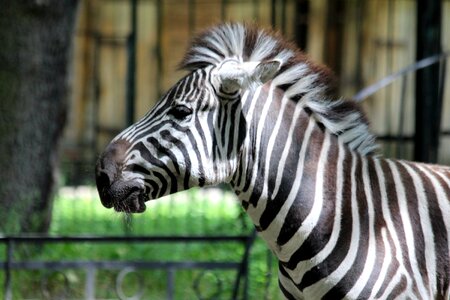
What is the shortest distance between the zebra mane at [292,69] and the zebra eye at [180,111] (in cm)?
28

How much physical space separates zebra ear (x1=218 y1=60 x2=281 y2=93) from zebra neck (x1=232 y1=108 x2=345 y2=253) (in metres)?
0.25

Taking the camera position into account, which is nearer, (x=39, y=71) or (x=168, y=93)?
(x=168, y=93)

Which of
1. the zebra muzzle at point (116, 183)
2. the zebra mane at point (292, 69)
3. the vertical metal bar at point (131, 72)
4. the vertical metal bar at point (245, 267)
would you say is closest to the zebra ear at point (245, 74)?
the zebra mane at point (292, 69)

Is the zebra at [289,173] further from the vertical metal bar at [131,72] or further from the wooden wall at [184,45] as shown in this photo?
the wooden wall at [184,45]

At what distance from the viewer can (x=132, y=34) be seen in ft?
35.5

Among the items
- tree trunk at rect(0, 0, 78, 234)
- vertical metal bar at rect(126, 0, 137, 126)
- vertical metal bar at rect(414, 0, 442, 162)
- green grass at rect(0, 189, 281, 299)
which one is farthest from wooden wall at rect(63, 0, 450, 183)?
vertical metal bar at rect(414, 0, 442, 162)

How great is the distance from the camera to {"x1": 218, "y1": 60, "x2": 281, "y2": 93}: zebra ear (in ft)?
14.4

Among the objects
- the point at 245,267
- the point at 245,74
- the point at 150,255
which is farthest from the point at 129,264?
the point at 245,74

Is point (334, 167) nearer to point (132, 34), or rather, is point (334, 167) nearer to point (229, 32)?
point (229, 32)

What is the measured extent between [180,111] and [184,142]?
0.45 ft

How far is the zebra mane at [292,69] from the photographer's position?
4.61m

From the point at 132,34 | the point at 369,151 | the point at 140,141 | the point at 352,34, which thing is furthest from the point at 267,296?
the point at 352,34

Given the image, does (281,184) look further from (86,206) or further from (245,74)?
(86,206)

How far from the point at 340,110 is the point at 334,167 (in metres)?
0.29
